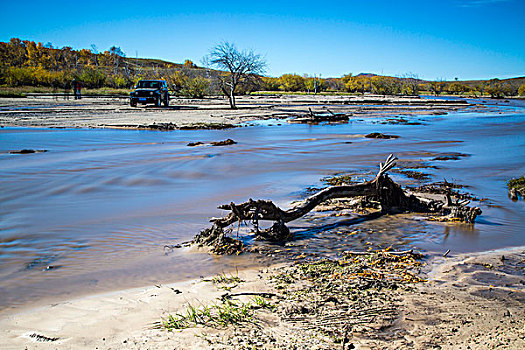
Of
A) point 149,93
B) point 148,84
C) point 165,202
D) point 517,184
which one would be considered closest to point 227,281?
point 165,202

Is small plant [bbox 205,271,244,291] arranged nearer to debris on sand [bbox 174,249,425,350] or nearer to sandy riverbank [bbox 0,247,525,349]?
sandy riverbank [bbox 0,247,525,349]

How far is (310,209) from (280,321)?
2676 millimetres

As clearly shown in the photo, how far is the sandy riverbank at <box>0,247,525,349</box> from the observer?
2625 millimetres

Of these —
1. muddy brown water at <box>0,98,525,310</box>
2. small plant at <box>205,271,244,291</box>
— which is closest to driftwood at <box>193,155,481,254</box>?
muddy brown water at <box>0,98,525,310</box>

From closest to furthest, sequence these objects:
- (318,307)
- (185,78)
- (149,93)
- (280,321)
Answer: (280,321), (318,307), (149,93), (185,78)

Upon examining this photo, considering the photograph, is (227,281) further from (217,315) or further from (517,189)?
(517,189)

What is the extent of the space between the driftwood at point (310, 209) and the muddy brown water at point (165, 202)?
21 centimetres

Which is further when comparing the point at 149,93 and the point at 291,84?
the point at 291,84

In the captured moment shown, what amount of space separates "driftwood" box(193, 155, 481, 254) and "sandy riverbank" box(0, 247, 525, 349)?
0.93m

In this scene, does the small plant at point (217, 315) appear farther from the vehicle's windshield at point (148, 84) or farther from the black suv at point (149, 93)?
the vehicle's windshield at point (148, 84)

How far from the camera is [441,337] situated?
2.66 meters

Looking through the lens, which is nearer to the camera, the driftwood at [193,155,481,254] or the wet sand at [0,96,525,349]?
the wet sand at [0,96,525,349]

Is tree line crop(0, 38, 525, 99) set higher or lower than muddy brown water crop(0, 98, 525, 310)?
higher

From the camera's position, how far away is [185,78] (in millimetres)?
62219
